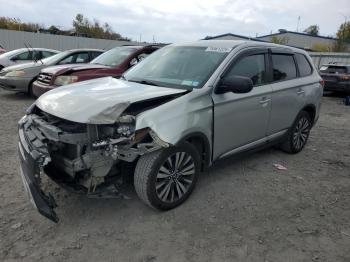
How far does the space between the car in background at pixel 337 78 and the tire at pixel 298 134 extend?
9.14 metres

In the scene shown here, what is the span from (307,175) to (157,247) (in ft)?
8.97

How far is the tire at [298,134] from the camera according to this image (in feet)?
17.5

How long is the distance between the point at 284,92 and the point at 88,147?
9.91ft

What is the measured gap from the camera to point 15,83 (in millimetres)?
9031

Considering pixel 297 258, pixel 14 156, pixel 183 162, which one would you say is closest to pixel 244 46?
pixel 183 162

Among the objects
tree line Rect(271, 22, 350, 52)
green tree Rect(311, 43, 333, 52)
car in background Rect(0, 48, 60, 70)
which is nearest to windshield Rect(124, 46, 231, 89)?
car in background Rect(0, 48, 60, 70)

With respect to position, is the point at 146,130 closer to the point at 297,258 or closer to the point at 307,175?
the point at 297,258

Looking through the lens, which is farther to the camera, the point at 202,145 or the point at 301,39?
the point at 301,39

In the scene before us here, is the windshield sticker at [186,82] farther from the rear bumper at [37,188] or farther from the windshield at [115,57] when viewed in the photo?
the windshield at [115,57]

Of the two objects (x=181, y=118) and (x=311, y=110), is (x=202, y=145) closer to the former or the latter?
(x=181, y=118)

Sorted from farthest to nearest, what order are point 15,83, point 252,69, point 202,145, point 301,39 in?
point 301,39 → point 15,83 → point 252,69 → point 202,145

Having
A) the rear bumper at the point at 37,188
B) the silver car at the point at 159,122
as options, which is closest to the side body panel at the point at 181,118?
the silver car at the point at 159,122

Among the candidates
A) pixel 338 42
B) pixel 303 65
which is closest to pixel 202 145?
pixel 303 65

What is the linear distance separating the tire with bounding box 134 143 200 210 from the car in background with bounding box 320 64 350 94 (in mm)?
12067
